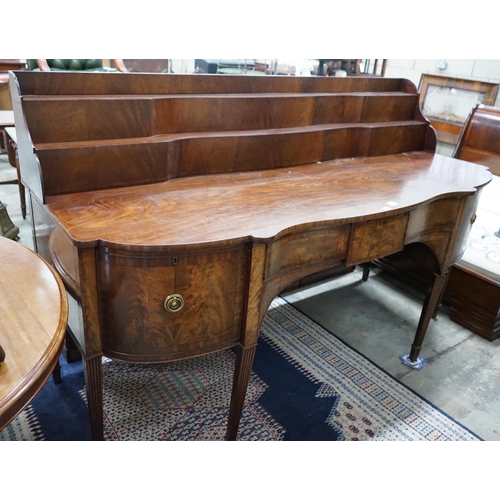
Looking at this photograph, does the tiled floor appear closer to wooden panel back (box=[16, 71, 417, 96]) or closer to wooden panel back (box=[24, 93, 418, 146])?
wooden panel back (box=[24, 93, 418, 146])

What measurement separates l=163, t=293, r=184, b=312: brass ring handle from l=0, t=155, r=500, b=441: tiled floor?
130cm

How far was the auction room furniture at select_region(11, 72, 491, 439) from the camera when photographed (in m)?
1.22

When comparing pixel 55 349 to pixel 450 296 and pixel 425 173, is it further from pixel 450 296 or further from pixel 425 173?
pixel 450 296

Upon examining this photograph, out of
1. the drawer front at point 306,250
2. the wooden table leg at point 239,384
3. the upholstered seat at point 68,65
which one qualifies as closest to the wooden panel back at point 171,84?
the drawer front at point 306,250

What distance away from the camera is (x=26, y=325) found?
36.9 inches

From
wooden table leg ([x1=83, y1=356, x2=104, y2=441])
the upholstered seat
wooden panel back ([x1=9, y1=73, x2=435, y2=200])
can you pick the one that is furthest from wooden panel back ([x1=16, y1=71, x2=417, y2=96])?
the upholstered seat

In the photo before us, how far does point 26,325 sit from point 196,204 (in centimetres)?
63

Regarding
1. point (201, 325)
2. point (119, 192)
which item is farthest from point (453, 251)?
point (119, 192)

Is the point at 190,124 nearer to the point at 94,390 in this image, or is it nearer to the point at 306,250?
the point at 306,250

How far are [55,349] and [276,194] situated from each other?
91cm

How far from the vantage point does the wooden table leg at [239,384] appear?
1.44 metres

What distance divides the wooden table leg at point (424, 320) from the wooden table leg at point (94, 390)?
1.42 metres

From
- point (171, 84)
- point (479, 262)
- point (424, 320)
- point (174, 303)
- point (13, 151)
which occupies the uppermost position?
point (171, 84)

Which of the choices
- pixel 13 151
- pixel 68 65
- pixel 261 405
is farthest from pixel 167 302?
pixel 68 65
